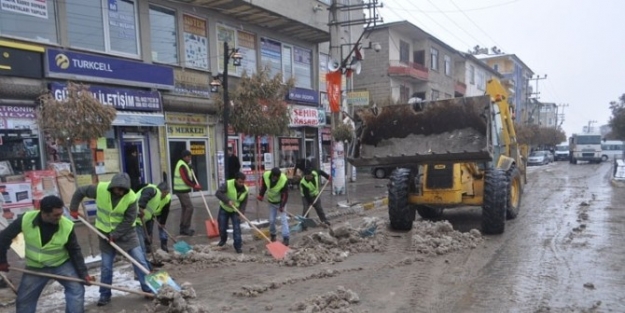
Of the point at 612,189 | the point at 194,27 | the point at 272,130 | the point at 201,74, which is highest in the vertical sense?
the point at 194,27

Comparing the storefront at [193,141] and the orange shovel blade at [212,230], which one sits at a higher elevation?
the storefront at [193,141]

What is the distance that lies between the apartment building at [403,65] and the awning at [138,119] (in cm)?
1610

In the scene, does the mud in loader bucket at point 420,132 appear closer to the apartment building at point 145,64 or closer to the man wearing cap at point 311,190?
the man wearing cap at point 311,190

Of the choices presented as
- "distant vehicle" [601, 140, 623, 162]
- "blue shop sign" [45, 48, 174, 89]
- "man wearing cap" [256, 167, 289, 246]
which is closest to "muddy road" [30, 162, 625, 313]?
"man wearing cap" [256, 167, 289, 246]

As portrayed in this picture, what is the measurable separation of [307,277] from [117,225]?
8.11ft

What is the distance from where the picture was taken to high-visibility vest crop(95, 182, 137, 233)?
17.6 ft

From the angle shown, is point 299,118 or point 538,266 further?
point 299,118

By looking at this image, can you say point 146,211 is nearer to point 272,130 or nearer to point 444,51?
point 272,130

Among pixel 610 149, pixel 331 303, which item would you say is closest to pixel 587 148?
pixel 610 149

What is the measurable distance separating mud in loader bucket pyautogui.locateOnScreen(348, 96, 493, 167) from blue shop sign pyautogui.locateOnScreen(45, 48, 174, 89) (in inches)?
236

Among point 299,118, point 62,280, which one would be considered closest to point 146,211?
point 62,280

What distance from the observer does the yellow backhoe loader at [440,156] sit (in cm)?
860

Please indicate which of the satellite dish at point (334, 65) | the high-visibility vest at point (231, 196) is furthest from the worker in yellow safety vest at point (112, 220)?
the satellite dish at point (334, 65)

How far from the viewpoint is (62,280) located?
4352mm
